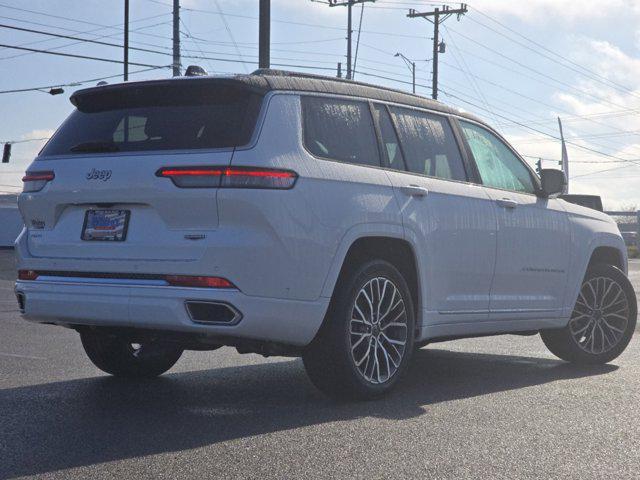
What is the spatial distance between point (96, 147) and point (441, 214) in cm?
230

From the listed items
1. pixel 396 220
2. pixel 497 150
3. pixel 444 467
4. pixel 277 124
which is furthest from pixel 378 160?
pixel 444 467

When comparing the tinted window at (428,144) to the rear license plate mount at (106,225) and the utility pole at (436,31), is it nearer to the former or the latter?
the rear license plate mount at (106,225)

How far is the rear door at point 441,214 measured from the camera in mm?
6887

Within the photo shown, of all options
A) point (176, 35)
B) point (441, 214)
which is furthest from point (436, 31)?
point (441, 214)

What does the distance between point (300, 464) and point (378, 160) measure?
2.54m

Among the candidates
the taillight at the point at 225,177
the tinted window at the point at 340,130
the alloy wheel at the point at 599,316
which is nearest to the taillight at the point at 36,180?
the taillight at the point at 225,177

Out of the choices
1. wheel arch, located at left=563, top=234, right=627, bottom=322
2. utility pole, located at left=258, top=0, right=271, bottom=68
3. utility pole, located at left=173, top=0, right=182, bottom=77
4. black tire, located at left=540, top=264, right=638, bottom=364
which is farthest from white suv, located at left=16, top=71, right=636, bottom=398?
utility pole, located at left=173, top=0, right=182, bottom=77

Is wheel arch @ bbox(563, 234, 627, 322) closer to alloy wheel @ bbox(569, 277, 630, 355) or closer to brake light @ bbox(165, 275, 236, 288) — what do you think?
alloy wheel @ bbox(569, 277, 630, 355)

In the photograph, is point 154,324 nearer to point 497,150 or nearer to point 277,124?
point 277,124

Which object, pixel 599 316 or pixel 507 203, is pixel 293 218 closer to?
pixel 507 203

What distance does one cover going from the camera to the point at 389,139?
6.96m

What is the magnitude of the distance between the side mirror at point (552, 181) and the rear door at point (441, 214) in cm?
94

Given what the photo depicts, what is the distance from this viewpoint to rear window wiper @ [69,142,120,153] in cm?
621

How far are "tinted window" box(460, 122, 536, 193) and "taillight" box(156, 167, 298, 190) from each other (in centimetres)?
240
